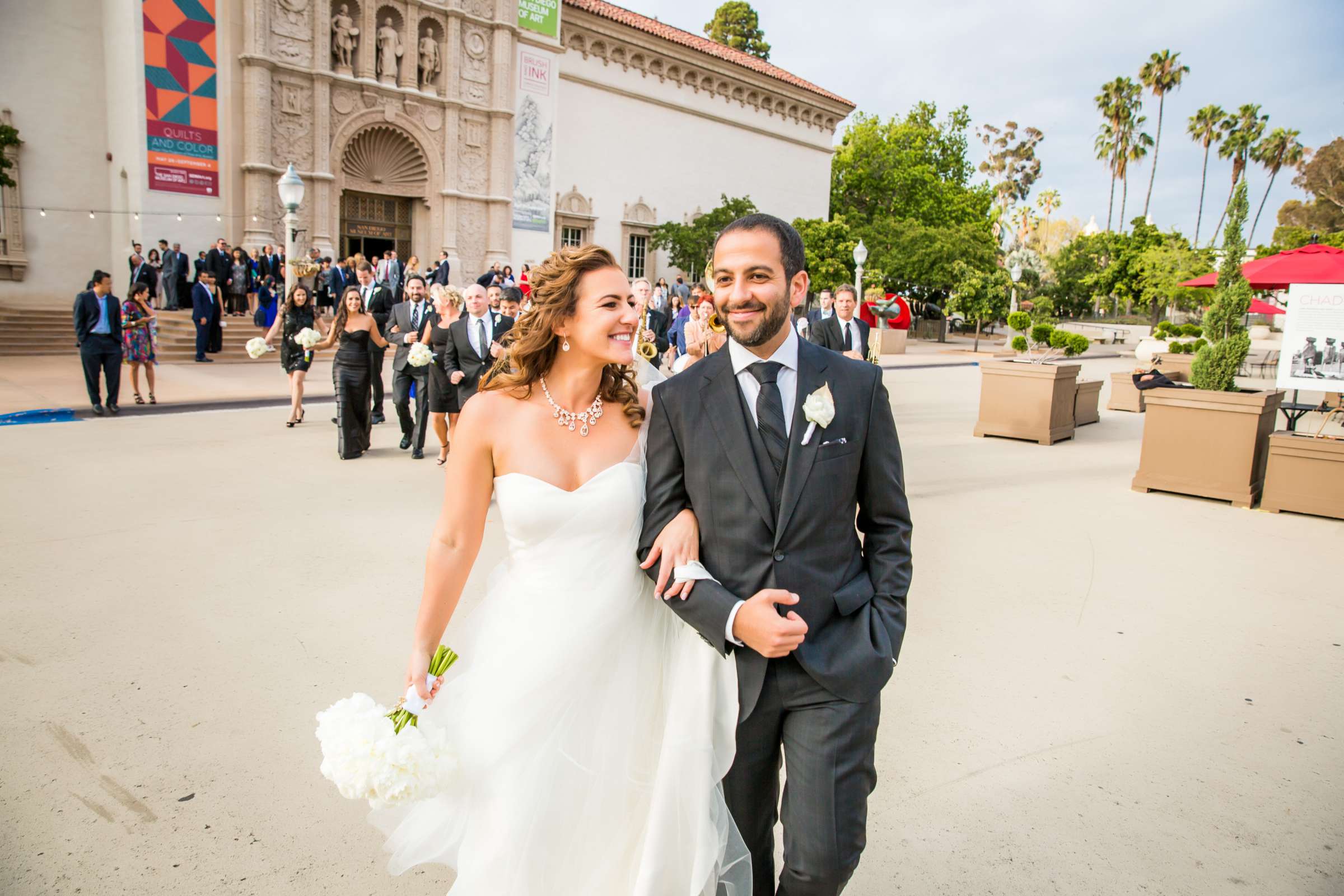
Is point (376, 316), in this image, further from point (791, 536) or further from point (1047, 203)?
point (1047, 203)

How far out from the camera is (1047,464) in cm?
1052

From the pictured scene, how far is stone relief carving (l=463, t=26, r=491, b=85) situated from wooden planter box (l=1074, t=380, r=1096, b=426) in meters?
23.4

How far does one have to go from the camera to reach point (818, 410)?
7.00 feet

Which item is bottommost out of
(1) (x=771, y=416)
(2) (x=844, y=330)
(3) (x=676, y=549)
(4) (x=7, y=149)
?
(3) (x=676, y=549)

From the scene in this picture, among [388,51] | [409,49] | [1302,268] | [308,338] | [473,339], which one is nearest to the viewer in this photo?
[473,339]

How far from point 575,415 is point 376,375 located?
9192 mm

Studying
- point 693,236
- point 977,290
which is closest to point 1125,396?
point 977,290

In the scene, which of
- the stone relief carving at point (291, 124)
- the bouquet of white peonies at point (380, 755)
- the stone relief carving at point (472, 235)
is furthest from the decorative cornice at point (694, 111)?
the bouquet of white peonies at point (380, 755)

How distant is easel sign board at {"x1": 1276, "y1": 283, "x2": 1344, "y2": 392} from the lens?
9008mm

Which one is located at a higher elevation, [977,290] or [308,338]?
[977,290]

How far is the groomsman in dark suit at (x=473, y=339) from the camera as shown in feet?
29.4

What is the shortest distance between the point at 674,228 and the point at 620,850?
34921 mm

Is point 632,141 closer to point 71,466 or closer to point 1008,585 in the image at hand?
point 71,466

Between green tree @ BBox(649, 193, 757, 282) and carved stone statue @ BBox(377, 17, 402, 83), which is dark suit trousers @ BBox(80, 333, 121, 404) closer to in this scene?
carved stone statue @ BBox(377, 17, 402, 83)
